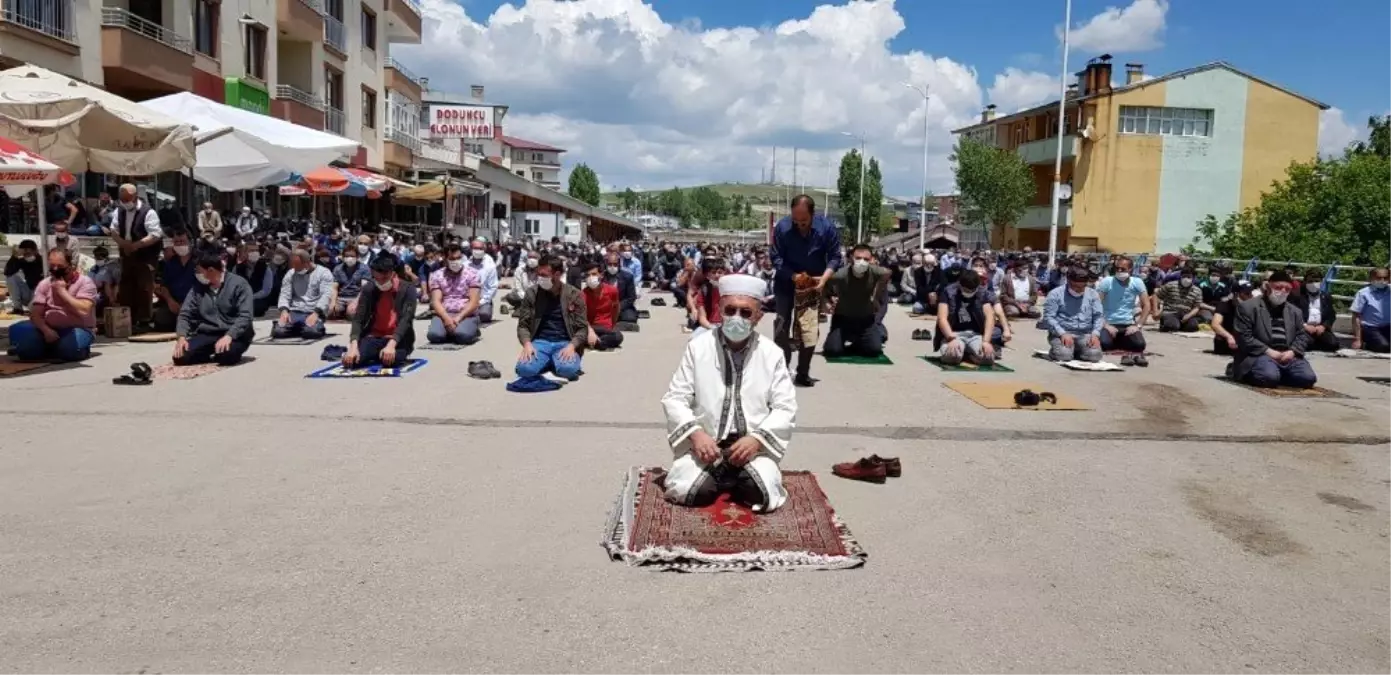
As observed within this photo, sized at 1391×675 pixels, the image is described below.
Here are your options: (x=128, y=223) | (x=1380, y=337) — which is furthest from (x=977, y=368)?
(x=128, y=223)

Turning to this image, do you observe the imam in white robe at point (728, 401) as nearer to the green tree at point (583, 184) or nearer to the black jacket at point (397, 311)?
the black jacket at point (397, 311)

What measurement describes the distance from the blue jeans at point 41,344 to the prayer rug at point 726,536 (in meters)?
8.06

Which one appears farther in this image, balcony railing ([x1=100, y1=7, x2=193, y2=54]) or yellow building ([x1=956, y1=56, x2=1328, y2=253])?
yellow building ([x1=956, y1=56, x2=1328, y2=253])

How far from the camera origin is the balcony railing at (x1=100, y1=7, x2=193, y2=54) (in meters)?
22.1

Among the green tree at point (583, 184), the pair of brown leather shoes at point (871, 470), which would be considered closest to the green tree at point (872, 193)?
the green tree at point (583, 184)

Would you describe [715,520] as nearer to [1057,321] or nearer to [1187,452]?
[1187,452]

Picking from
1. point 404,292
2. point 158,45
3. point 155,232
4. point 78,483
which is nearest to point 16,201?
point 158,45

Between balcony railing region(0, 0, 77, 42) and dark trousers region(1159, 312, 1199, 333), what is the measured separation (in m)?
21.3

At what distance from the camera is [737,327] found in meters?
5.73

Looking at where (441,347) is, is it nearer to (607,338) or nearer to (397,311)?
(607,338)

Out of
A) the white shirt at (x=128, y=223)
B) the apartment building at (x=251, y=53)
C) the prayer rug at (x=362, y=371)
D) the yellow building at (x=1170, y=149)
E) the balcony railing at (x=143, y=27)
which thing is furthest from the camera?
the yellow building at (x=1170, y=149)

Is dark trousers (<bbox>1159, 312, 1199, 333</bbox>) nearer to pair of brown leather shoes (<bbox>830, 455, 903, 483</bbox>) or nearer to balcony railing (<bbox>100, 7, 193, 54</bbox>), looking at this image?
pair of brown leather shoes (<bbox>830, 455, 903, 483</bbox>)

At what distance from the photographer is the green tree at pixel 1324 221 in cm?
3575

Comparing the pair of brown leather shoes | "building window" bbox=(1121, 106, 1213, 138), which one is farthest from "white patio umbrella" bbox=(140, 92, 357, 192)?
"building window" bbox=(1121, 106, 1213, 138)
